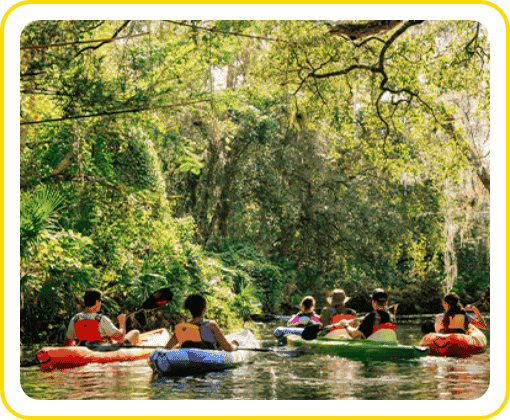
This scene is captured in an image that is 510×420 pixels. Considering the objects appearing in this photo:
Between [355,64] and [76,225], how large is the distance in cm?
584

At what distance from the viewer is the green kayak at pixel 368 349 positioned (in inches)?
368

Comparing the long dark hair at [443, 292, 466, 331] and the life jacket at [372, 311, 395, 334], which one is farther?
the long dark hair at [443, 292, 466, 331]

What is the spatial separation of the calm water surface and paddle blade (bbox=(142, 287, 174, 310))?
84cm

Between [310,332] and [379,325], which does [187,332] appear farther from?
[379,325]

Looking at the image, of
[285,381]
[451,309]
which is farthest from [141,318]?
[451,309]

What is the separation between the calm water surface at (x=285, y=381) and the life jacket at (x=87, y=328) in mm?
447

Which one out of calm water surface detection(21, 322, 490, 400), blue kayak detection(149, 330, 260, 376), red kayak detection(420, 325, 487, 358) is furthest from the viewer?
red kayak detection(420, 325, 487, 358)

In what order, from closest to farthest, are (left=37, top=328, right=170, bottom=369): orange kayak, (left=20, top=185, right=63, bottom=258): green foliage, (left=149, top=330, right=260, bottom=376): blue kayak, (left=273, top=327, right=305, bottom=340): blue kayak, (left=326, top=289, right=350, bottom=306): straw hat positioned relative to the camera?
(left=149, top=330, right=260, bottom=376): blue kayak
(left=37, top=328, right=170, bottom=369): orange kayak
(left=20, top=185, right=63, bottom=258): green foliage
(left=326, top=289, right=350, bottom=306): straw hat
(left=273, top=327, right=305, bottom=340): blue kayak

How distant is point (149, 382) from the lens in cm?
729

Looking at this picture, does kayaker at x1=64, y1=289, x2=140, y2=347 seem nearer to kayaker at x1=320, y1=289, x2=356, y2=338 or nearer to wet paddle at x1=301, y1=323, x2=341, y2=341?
wet paddle at x1=301, y1=323, x2=341, y2=341

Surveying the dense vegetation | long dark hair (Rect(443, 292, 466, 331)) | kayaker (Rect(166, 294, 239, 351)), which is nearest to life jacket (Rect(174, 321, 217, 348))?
kayaker (Rect(166, 294, 239, 351))

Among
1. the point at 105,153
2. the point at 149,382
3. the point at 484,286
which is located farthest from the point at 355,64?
the point at 484,286

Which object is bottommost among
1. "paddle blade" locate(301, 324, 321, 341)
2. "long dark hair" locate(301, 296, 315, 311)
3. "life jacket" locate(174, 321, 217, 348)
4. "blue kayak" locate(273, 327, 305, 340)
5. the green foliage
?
"blue kayak" locate(273, 327, 305, 340)

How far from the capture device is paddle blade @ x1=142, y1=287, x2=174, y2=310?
29.3ft
